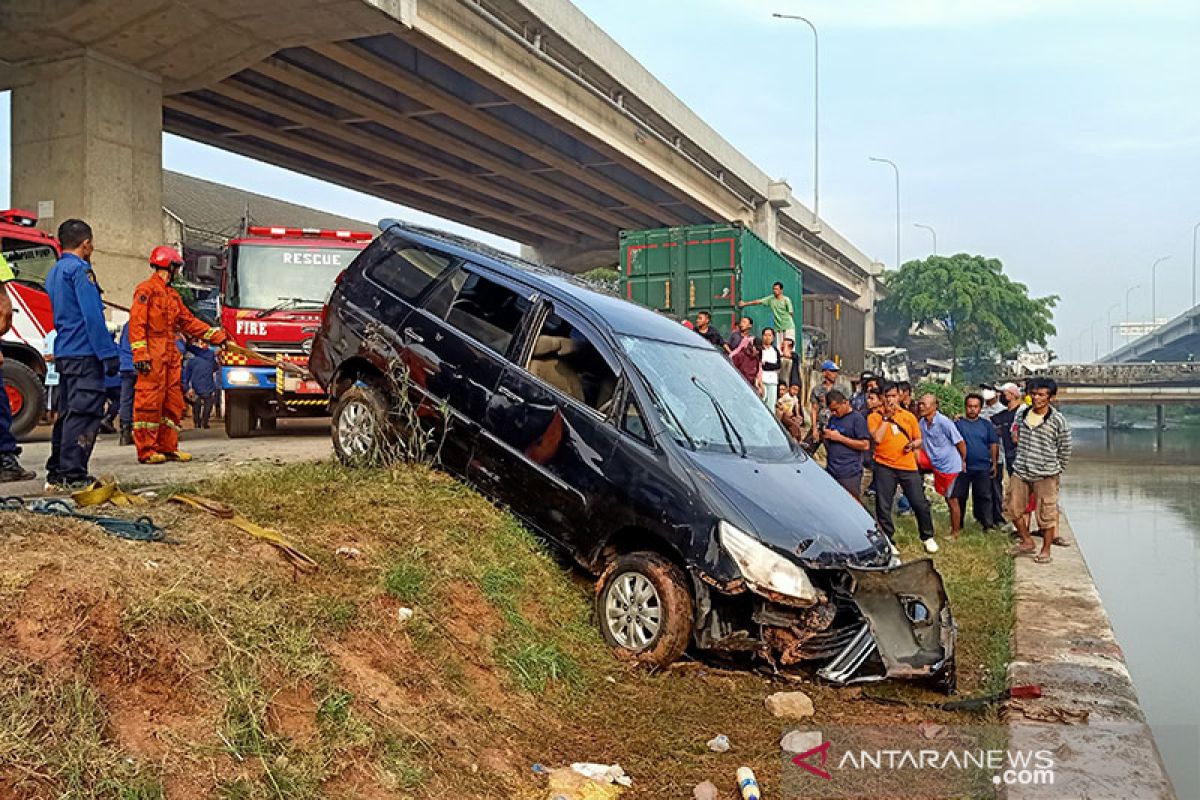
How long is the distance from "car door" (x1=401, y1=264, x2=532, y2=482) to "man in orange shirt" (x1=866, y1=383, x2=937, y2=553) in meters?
4.48

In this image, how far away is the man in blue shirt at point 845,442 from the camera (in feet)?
29.2

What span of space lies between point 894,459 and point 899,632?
441 centimetres

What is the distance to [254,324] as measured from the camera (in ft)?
34.5

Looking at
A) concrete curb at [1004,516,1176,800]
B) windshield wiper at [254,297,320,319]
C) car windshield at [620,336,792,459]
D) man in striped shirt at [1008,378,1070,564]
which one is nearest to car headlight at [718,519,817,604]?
car windshield at [620,336,792,459]

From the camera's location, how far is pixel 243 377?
10.2 metres

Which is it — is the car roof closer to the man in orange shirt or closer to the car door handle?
the car door handle

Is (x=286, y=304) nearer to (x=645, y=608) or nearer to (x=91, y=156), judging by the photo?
(x=91, y=156)

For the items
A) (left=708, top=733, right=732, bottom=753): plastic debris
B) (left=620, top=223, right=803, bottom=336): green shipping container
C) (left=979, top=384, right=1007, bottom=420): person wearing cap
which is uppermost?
(left=620, top=223, right=803, bottom=336): green shipping container

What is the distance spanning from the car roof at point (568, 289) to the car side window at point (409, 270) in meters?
0.09

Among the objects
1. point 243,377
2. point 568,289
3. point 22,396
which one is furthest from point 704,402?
point 22,396

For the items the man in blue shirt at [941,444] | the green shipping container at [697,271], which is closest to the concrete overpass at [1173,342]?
the green shipping container at [697,271]

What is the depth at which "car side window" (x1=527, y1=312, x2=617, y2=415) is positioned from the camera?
18.4 ft

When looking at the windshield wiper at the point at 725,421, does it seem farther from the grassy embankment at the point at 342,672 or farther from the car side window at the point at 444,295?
the car side window at the point at 444,295

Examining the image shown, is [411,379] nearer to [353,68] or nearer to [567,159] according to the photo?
[353,68]
